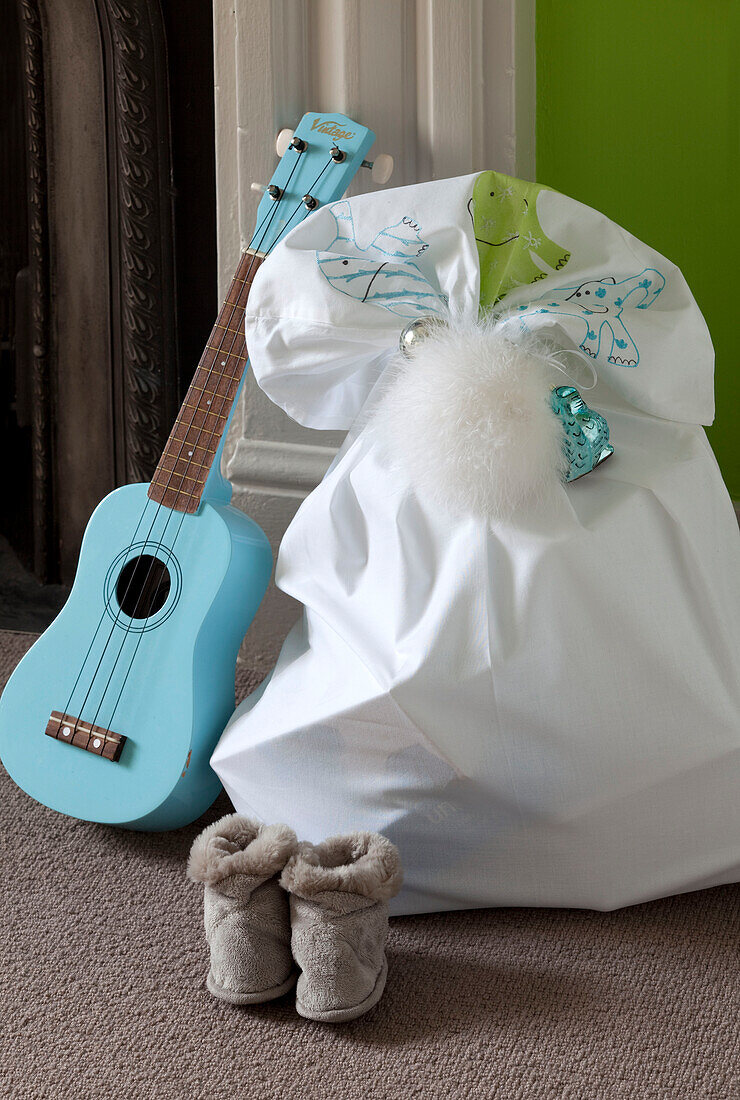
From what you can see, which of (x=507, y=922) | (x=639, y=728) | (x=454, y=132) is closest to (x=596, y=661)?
(x=639, y=728)

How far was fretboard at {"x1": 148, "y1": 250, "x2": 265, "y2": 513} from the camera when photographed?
1111mm

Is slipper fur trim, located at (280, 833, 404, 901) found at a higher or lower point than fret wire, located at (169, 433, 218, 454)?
lower

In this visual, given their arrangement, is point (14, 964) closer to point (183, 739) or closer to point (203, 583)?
point (183, 739)

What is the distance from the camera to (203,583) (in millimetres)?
1073

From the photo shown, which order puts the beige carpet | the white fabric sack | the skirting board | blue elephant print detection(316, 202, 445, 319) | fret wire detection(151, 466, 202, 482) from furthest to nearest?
the skirting board, fret wire detection(151, 466, 202, 482), blue elephant print detection(316, 202, 445, 319), the white fabric sack, the beige carpet

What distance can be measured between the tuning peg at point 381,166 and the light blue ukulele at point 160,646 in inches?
2.3

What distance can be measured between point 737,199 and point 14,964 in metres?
1.32

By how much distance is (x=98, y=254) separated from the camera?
156 centimetres

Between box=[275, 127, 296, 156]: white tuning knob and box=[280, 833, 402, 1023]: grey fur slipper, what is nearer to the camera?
box=[280, 833, 402, 1023]: grey fur slipper

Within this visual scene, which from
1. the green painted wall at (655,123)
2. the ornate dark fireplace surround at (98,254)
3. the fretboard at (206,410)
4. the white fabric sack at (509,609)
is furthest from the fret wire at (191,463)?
the green painted wall at (655,123)

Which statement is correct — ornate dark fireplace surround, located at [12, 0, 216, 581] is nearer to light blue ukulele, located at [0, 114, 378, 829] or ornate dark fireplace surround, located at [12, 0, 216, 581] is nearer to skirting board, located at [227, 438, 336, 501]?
skirting board, located at [227, 438, 336, 501]

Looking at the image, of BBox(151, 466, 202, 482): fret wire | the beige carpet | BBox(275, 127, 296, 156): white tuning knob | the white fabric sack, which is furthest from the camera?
BBox(275, 127, 296, 156): white tuning knob

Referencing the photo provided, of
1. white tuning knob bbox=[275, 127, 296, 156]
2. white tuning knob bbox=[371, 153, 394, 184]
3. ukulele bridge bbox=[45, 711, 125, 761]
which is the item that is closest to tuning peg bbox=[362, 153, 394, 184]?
white tuning knob bbox=[371, 153, 394, 184]

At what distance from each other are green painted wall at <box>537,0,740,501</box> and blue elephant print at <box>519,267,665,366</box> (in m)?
0.45
